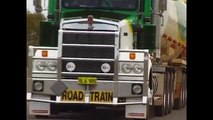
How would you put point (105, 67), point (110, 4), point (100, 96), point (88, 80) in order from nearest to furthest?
point (100, 96) < point (88, 80) < point (105, 67) < point (110, 4)

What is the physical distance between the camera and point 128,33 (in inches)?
505

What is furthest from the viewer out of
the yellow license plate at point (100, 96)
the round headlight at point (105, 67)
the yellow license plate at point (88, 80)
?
the round headlight at point (105, 67)

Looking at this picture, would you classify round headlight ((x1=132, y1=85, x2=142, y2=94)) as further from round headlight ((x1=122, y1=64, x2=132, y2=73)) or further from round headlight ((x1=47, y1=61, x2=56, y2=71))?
round headlight ((x1=47, y1=61, x2=56, y2=71))

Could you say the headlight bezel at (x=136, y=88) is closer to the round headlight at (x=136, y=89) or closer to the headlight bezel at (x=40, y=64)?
the round headlight at (x=136, y=89)

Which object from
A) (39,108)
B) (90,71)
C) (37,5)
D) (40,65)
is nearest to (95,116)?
(39,108)

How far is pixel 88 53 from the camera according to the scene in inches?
478

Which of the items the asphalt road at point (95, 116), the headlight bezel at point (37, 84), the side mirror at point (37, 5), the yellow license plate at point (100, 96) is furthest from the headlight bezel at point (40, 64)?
the side mirror at point (37, 5)

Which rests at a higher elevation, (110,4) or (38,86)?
(110,4)

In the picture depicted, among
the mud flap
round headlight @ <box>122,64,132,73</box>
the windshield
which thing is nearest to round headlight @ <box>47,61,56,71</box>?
the mud flap

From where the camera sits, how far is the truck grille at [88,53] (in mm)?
12078

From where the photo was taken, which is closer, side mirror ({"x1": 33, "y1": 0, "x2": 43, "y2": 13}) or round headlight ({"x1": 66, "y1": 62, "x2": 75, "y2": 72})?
round headlight ({"x1": 66, "y1": 62, "x2": 75, "y2": 72})

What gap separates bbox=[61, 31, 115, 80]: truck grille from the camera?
12078 mm

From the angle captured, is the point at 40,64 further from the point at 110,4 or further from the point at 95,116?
the point at 95,116
